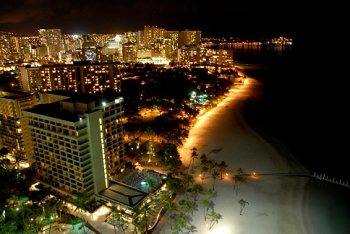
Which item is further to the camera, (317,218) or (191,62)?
(191,62)

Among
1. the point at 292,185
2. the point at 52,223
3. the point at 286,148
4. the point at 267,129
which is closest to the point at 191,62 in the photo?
the point at 267,129

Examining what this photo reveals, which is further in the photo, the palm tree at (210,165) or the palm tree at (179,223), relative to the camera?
the palm tree at (210,165)

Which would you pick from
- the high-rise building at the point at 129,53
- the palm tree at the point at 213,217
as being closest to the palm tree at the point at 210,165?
the palm tree at the point at 213,217

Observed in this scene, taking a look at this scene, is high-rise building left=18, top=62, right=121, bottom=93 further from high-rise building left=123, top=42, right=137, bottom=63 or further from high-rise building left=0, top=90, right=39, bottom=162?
high-rise building left=123, top=42, right=137, bottom=63

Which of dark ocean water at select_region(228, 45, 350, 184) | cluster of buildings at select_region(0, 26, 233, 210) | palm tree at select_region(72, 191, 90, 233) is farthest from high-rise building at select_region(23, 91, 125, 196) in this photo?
dark ocean water at select_region(228, 45, 350, 184)

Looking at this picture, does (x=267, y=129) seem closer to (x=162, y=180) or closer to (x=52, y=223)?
(x=162, y=180)

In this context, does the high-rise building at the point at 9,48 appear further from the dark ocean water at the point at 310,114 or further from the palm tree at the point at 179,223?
the palm tree at the point at 179,223

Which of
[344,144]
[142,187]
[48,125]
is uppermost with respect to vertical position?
[48,125]
